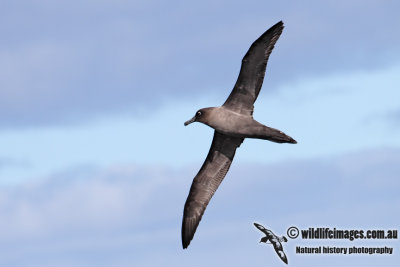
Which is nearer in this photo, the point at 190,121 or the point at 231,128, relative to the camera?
the point at 231,128

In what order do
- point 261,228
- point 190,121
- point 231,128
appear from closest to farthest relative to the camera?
point 231,128, point 190,121, point 261,228

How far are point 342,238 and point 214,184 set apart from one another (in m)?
5.37

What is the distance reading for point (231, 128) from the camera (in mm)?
36938

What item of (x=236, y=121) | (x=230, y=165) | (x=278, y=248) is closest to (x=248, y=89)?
(x=236, y=121)

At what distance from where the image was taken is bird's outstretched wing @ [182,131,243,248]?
128ft

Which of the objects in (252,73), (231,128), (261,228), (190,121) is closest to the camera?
(252,73)

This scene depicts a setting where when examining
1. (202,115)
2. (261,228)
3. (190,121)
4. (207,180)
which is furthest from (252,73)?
(261,228)

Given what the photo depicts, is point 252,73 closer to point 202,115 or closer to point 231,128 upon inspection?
point 231,128

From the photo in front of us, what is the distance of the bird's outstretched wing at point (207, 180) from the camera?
39.2 metres

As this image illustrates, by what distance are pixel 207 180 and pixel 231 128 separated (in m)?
3.34

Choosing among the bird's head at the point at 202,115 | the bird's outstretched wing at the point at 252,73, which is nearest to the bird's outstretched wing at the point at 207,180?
the bird's head at the point at 202,115

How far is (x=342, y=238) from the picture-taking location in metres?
40.3

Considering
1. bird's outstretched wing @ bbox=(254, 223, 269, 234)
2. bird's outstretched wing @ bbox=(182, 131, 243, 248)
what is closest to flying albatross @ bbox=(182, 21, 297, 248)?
bird's outstretched wing @ bbox=(182, 131, 243, 248)

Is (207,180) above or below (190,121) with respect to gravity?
below
